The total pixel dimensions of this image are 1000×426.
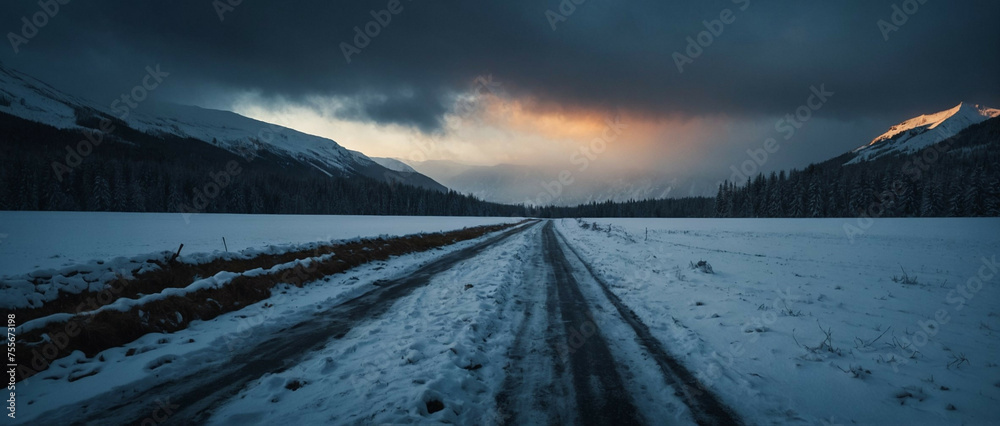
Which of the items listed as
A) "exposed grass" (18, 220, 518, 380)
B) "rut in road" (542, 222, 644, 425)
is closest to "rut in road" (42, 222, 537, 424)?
"exposed grass" (18, 220, 518, 380)

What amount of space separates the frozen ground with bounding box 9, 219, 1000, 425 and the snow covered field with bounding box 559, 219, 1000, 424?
0.11 feet

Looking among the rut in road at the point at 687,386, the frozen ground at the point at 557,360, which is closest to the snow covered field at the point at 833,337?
the frozen ground at the point at 557,360

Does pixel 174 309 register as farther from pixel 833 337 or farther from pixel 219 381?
pixel 833 337

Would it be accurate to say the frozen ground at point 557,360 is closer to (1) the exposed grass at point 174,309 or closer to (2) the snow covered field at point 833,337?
(2) the snow covered field at point 833,337

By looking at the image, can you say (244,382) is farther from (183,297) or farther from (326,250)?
(326,250)

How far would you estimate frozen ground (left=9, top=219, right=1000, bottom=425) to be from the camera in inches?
142

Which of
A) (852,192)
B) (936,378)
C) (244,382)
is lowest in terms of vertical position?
(244,382)

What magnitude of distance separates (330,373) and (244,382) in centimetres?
102

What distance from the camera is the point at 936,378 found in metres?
4.34

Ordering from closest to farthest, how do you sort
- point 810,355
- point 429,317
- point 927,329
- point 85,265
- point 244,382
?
point 244,382 < point 810,355 < point 927,329 < point 429,317 < point 85,265

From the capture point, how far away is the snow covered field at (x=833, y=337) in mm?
3797

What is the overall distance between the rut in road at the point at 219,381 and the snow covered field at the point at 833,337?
19.5 ft

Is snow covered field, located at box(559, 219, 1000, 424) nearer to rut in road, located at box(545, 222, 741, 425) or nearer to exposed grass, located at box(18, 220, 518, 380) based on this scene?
rut in road, located at box(545, 222, 741, 425)

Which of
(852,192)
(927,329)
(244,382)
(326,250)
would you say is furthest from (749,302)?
(852,192)
